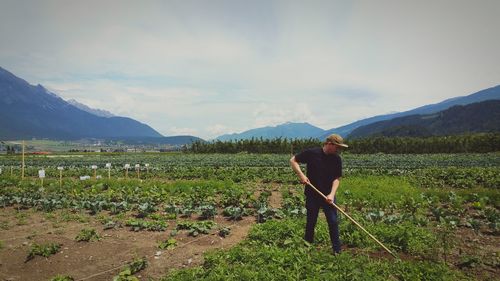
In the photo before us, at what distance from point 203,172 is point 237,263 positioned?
20.9m

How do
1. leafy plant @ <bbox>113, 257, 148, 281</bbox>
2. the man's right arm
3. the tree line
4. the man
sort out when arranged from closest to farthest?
leafy plant @ <bbox>113, 257, 148, 281</bbox> < the man's right arm < the man < the tree line

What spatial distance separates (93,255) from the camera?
794 centimetres

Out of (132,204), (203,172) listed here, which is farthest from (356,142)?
(132,204)

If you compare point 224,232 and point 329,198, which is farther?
point 224,232

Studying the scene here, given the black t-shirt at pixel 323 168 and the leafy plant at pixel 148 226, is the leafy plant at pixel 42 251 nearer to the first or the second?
the leafy plant at pixel 148 226

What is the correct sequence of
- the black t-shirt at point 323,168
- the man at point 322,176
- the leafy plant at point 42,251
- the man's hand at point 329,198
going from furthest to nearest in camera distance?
the leafy plant at point 42,251 < the black t-shirt at point 323,168 < the man at point 322,176 < the man's hand at point 329,198

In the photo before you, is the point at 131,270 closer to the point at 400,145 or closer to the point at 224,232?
the point at 224,232

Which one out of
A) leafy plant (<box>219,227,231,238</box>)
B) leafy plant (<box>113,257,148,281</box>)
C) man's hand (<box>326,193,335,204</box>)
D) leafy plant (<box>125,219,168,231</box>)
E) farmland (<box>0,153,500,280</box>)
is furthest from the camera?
leafy plant (<box>125,219,168,231</box>)

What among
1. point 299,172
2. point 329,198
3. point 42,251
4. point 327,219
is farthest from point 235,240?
point 42,251

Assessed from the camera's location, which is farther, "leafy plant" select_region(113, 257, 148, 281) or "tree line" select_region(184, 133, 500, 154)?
"tree line" select_region(184, 133, 500, 154)

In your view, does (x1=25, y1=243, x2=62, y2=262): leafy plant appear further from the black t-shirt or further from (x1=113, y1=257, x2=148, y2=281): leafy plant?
the black t-shirt

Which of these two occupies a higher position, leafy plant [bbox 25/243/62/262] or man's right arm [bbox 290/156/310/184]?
man's right arm [bbox 290/156/310/184]

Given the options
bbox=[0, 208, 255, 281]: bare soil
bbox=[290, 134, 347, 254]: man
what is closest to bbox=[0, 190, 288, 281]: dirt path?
bbox=[0, 208, 255, 281]: bare soil

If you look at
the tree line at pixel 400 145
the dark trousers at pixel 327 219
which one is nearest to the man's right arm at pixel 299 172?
the dark trousers at pixel 327 219
